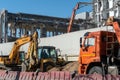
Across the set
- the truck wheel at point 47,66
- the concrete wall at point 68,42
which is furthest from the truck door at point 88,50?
the concrete wall at point 68,42

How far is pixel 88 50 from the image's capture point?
19938mm

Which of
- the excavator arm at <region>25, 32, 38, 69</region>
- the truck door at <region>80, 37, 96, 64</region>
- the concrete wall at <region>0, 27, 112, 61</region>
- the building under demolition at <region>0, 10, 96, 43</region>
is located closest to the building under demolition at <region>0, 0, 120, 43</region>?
the building under demolition at <region>0, 10, 96, 43</region>

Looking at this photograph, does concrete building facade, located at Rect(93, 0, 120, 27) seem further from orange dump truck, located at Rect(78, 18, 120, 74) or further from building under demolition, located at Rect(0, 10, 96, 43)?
orange dump truck, located at Rect(78, 18, 120, 74)

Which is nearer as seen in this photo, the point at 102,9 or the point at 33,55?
the point at 33,55

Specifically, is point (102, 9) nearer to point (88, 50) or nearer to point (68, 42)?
point (68, 42)

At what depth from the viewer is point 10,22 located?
62.4 meters

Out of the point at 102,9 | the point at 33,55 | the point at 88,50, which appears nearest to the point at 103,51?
the point at 88,50

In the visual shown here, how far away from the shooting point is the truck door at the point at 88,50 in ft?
64.4

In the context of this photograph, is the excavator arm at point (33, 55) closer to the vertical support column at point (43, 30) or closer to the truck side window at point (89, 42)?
the truck side window at point (89, 42)

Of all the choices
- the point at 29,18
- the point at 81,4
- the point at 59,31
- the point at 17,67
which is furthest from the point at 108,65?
the point at 59,31

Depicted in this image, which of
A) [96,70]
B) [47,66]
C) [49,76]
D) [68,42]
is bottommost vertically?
[47,66]

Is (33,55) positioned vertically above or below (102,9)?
below

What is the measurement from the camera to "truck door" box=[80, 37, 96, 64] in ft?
64.4

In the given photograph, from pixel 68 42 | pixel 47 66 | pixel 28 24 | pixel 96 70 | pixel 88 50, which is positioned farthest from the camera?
pixel 28 24
